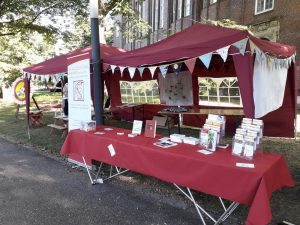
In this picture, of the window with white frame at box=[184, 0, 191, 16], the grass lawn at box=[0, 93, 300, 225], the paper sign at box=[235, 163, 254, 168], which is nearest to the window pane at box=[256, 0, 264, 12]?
the window with white frame at box=[184, 0, 191, 16]

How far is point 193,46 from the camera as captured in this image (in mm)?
4480

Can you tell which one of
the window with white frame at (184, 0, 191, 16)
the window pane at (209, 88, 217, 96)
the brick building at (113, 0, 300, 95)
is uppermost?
the window with white frame at (184, 0, 191, 16)

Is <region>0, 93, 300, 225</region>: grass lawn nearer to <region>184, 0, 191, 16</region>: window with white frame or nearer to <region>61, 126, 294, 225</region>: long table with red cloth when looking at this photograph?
<region>61, 126, 294, 225</region>: long table with red cloth

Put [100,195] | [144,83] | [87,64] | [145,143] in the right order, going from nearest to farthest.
Answer: 1. [145,143]
2. [100,195]
3. [87,64]
4. [144,83]

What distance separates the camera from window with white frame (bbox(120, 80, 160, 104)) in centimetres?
1076

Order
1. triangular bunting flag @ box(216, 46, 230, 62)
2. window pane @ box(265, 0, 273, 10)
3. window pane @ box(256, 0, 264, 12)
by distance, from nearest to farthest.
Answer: triangular bunting flag @ box(216, 46, 230, 62)
window pane @ box(265, 0, 273, 10)
window pane @ box(256, 0, 264, 12)

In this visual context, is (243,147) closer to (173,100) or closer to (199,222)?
(199,222)

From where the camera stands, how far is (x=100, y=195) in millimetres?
4391

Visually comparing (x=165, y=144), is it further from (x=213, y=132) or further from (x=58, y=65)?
(x=58, y=65)

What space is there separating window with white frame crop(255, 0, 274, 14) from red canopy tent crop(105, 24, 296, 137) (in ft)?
33.3

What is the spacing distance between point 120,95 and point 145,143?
26.5ft

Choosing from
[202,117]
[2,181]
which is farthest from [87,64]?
[202,117]

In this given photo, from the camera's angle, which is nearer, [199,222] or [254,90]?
Answer: [199,222]

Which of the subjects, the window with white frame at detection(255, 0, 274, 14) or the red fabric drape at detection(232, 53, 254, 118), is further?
the window with white frame at detection(255, 0, 274, 14)
